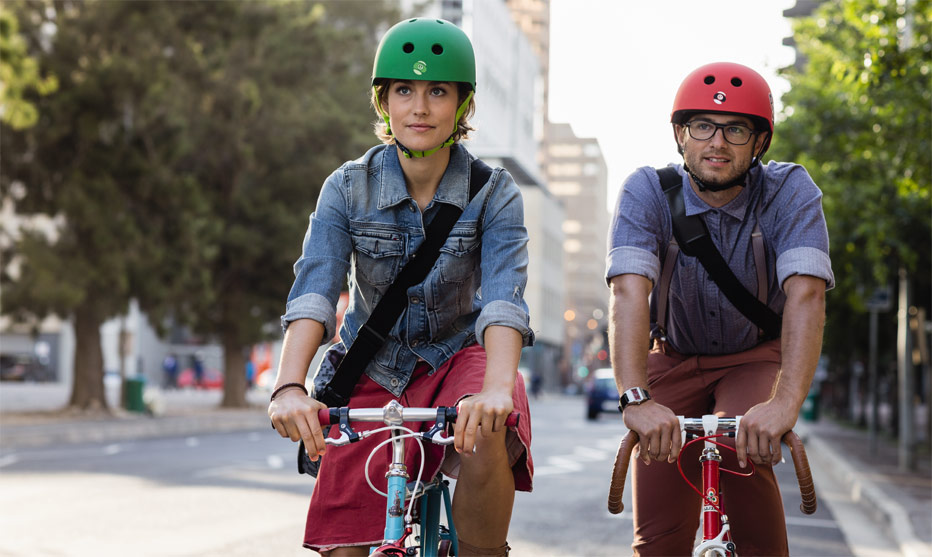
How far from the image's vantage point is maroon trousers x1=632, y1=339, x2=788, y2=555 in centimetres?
380

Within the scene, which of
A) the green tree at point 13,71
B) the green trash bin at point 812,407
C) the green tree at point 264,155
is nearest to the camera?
the green tree at point 13,71

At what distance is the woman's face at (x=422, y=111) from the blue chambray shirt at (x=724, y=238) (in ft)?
2.21

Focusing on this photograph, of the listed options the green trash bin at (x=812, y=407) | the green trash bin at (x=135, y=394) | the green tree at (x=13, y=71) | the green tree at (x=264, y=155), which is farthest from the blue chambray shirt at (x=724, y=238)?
the green trash bin at (x=812, y=407)

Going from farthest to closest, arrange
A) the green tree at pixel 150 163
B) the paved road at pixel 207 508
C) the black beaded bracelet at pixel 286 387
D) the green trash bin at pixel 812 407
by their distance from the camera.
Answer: the green trash bin at pixel 812 407, the green tree at pixel 150 163, the paved road at pixel 207 508, the black beaded bracelet at pixel 286 387

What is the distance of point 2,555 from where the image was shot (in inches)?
324

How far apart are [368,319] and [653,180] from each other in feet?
3.46

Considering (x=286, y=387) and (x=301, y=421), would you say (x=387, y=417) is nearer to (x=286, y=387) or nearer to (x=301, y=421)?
(x=301, y=421)

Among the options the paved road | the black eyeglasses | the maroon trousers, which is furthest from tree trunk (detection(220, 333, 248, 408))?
the black eyeglasses

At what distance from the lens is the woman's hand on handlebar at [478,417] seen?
9.90ft

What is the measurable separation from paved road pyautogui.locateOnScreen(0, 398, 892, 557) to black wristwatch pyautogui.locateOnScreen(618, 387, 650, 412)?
522 centimetres

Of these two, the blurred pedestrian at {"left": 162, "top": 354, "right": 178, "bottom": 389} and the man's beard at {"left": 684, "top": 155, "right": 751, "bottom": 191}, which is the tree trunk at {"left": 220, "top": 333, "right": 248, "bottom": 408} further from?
the man's beard at {"left": 684, "top": 155, "right": 751, "bottom": 191}

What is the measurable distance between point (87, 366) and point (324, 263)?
26.1 meters

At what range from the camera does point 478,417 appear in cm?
304

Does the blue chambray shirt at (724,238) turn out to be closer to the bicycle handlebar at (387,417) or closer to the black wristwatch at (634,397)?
the black wristwatch at (634,397)
